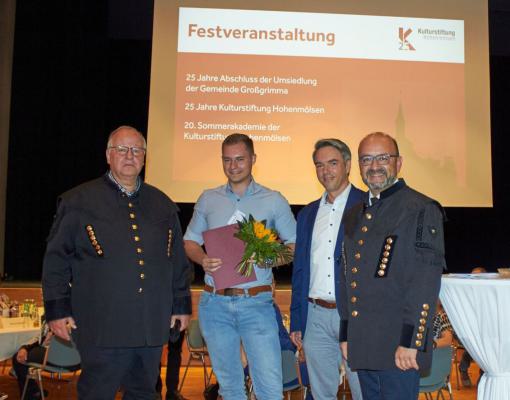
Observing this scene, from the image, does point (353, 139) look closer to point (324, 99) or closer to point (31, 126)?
point (324, 99)

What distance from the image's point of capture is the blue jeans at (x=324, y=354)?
3.23m

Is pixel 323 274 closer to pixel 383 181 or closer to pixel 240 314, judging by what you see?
pixel 240 314

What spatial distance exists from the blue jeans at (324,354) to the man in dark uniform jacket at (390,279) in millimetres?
448

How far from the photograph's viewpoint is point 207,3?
6.77 m

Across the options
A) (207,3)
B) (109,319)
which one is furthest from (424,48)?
(109,319)

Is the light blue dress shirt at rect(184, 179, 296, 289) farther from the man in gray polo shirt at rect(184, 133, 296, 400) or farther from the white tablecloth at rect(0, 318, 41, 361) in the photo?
the white tablecloth at rect(0, 318, 41, 361)

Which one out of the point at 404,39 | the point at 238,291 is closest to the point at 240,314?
the point at 238,291

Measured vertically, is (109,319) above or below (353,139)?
below

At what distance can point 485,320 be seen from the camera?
→ 2551mm

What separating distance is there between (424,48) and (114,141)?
4827mm

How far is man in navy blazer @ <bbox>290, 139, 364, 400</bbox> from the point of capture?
3.24 meters

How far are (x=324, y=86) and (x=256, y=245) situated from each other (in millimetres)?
4067

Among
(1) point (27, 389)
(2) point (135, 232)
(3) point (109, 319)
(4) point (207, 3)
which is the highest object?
(4) point (207, 3)

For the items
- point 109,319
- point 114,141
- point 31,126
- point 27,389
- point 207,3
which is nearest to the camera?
point 109,319
